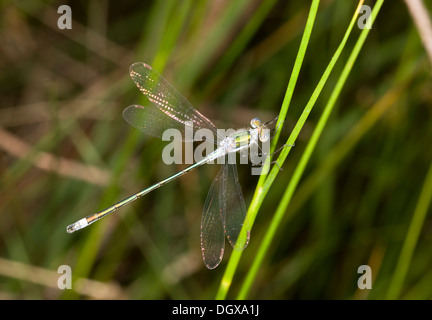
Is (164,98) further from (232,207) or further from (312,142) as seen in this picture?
(312,142)

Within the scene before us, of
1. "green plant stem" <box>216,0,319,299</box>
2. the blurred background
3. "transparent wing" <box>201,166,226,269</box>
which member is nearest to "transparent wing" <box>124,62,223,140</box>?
the blurred background

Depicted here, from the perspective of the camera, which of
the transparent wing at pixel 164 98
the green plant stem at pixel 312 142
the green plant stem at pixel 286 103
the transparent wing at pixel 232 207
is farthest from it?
the transparent wing at pixel 164 98

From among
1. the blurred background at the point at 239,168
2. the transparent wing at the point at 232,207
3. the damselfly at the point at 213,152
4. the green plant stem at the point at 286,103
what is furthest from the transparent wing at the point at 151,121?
the green plant stem at the point at 286,103

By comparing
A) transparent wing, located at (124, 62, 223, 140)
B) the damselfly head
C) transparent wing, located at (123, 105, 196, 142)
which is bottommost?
the damselfly head

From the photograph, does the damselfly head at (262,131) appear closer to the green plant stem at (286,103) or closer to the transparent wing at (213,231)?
the transparent wing at (213,231)

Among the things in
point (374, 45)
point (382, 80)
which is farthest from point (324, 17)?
point (382, 80)

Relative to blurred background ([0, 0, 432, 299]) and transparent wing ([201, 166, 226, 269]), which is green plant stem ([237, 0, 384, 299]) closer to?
transparent wing ([201, 166, 226, 269])
